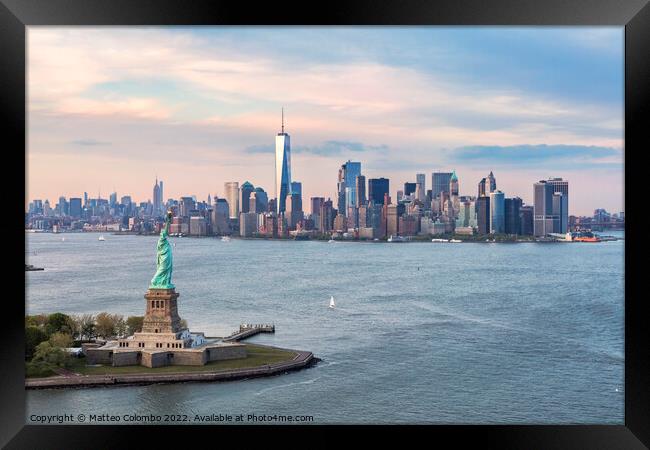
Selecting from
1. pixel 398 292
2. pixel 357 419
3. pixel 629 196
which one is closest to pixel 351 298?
pixel 398 292

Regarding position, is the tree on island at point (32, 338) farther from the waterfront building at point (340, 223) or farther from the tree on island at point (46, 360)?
the waterfront building at point (340, 223)

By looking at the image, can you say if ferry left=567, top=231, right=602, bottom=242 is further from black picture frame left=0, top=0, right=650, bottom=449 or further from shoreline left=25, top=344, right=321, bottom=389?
black picture frame left=0, top=0, right=650, bottom=449

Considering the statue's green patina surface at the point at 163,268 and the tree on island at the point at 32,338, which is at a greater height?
the statue's green patina surface at the point at 163,268

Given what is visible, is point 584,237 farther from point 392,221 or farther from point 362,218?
point 362,218

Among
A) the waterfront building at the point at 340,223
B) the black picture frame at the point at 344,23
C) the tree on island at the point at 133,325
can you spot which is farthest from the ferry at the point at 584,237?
the black picture frame at the point at 344,23

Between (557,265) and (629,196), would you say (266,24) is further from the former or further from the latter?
(557,265)

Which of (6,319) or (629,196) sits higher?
(629,196)
